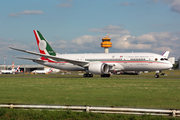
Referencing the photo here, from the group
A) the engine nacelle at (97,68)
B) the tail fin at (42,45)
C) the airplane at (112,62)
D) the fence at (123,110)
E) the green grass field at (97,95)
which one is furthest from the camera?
the tail fin at (42,45)

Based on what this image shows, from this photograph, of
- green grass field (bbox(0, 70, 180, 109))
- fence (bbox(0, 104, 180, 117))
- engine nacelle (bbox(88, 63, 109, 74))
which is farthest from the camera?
engine nacelle (bbox(88, 63, 109, 74))

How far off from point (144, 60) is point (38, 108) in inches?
1365

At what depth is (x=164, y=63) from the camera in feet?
142

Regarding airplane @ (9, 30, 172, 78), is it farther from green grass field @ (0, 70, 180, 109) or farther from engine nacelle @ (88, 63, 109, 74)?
green grass field @ (0, 70, 180, 109)

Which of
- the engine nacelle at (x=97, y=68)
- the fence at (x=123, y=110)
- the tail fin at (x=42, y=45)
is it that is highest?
the tail fin at (x=42, y=45)

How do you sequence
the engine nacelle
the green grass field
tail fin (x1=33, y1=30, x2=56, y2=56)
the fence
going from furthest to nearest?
tail fin (x1=33, y1=30, x2=56, y2=56) → the engine nacelle → the green grass field → the fence

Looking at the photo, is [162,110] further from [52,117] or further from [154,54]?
[154,54]

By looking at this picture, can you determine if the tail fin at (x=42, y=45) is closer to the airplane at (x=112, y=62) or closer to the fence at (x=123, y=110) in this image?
the airplane at (x=112, y=62)

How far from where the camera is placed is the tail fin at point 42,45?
51500 millimetres

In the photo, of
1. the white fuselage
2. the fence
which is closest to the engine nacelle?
the white fuselage

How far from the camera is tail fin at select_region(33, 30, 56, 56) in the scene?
169 feet

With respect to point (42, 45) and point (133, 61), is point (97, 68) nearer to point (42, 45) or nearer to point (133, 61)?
point (133, 61)

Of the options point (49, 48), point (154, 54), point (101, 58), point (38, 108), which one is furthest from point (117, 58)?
point (38, 108)

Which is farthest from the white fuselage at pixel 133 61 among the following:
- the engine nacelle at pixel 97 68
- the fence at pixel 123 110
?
the fence at pixel 123 110
